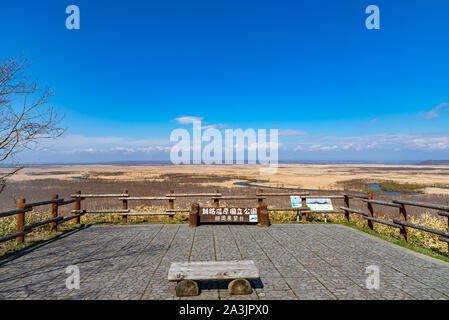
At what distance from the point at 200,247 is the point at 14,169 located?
630 centimetres

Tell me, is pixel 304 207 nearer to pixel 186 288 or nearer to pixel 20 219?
pixel 186 288

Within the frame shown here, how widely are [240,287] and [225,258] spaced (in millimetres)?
1885

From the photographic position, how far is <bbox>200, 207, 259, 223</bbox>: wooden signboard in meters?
9.96

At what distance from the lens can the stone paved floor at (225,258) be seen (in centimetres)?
446

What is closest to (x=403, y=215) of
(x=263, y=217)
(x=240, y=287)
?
(x=263, y=217)

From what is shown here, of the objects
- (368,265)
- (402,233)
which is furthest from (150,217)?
(402,233)

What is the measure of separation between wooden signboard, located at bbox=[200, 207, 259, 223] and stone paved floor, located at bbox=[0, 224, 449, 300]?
0.73m

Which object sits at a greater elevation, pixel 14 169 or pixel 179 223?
pixel 14 169

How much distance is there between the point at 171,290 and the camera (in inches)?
178

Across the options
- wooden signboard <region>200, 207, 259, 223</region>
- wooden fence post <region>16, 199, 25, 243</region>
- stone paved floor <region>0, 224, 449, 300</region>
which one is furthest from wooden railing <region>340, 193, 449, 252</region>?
wooden fence post <region>16, 199, 25, 243</region>

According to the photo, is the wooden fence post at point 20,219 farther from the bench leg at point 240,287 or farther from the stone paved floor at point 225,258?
the bench leg at point 240,287

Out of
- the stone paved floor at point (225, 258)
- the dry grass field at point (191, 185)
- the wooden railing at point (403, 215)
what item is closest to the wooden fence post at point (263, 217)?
the stone paved floor at point (225, 258)
